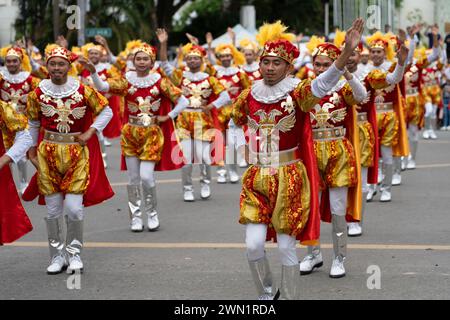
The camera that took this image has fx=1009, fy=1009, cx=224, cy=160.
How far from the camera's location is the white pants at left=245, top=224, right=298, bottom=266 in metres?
6.64

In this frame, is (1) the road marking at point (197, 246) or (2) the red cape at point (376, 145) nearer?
(1) the road marking at point (197, 246)

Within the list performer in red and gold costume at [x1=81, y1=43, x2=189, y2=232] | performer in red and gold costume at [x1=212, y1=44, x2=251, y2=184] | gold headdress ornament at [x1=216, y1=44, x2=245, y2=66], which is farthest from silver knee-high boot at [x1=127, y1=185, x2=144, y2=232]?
gold headdress ornament at [x1=216, y1=44, x2=245, y2=66]

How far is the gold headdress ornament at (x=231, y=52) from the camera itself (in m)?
15.7

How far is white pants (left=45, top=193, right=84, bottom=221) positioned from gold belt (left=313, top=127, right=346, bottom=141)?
2.01 meters

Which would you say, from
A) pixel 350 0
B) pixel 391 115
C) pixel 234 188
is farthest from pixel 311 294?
pixel 350 0

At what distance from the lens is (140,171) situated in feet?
34.7

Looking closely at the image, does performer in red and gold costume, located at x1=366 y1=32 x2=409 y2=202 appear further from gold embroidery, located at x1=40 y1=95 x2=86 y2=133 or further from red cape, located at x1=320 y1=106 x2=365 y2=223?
gold embroidery, located at x1=40 y1=95 x2=86 y2=133

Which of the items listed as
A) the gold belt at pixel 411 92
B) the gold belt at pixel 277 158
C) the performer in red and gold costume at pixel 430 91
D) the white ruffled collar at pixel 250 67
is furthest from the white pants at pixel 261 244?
the performer in red and gold costume at pixel 430 91

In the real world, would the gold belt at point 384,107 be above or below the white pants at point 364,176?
above

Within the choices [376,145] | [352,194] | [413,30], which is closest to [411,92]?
[413,30]

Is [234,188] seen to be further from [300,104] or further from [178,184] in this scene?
[300,104]

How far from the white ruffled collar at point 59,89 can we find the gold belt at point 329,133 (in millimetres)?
2010

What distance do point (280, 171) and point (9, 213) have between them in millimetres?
2039

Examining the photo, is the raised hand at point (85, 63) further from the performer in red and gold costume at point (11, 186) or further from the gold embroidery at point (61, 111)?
the performer in red and gold costume at point (11, 186)
